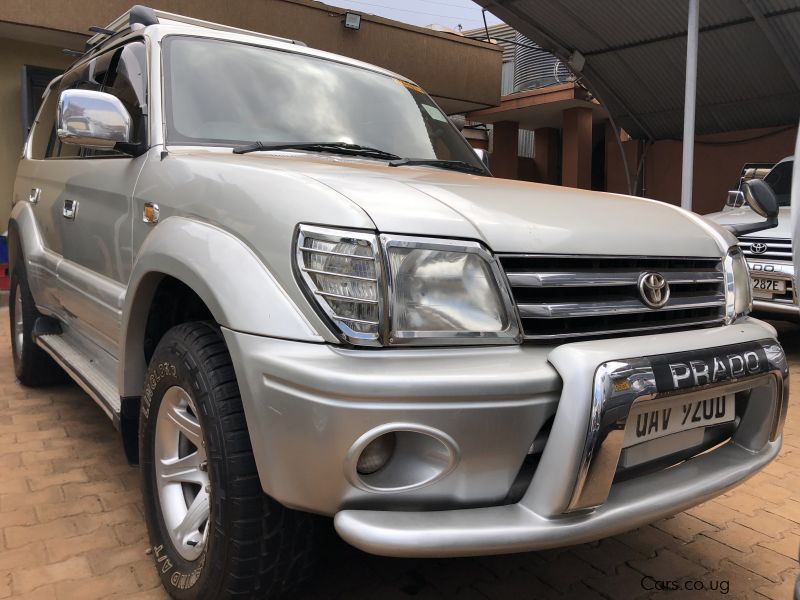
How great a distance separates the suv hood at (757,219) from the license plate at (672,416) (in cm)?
365

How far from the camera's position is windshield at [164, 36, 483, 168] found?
8.48 feet

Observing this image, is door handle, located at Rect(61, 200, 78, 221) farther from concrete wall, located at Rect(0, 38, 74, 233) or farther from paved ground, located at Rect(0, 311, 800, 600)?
concrete wall, located at Rect(0, 38, 74, 233)

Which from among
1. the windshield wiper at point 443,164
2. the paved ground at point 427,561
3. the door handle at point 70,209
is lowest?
the paved ground at point 427,561

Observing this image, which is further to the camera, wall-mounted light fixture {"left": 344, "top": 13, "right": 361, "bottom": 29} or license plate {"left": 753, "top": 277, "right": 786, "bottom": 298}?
wall-mounted light fixture {"left": 344, "top": 13, "right": 361, "bottom": 29}

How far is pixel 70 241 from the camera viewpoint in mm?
3295

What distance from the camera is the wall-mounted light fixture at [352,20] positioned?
951cm

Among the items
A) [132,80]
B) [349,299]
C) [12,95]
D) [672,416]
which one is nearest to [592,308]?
[672,416]

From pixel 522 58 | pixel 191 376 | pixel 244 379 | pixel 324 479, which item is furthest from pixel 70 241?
pixel 522 58

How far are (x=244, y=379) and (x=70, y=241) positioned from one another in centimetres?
211

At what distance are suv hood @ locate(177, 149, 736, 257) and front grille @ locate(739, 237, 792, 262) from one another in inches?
150

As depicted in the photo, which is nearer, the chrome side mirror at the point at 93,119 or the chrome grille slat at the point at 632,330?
the chrome grille slat at the point at 632,330

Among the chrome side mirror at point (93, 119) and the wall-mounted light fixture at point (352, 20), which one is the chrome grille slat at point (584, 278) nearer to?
the chrome side mirror at point (93, 119)

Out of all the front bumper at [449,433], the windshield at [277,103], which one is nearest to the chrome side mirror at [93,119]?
the windshield at [277,103]

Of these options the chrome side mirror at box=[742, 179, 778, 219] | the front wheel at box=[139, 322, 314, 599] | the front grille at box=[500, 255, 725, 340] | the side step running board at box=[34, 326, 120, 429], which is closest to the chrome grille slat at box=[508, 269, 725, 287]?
the front grille at box=[500, 255, 725, 340]
